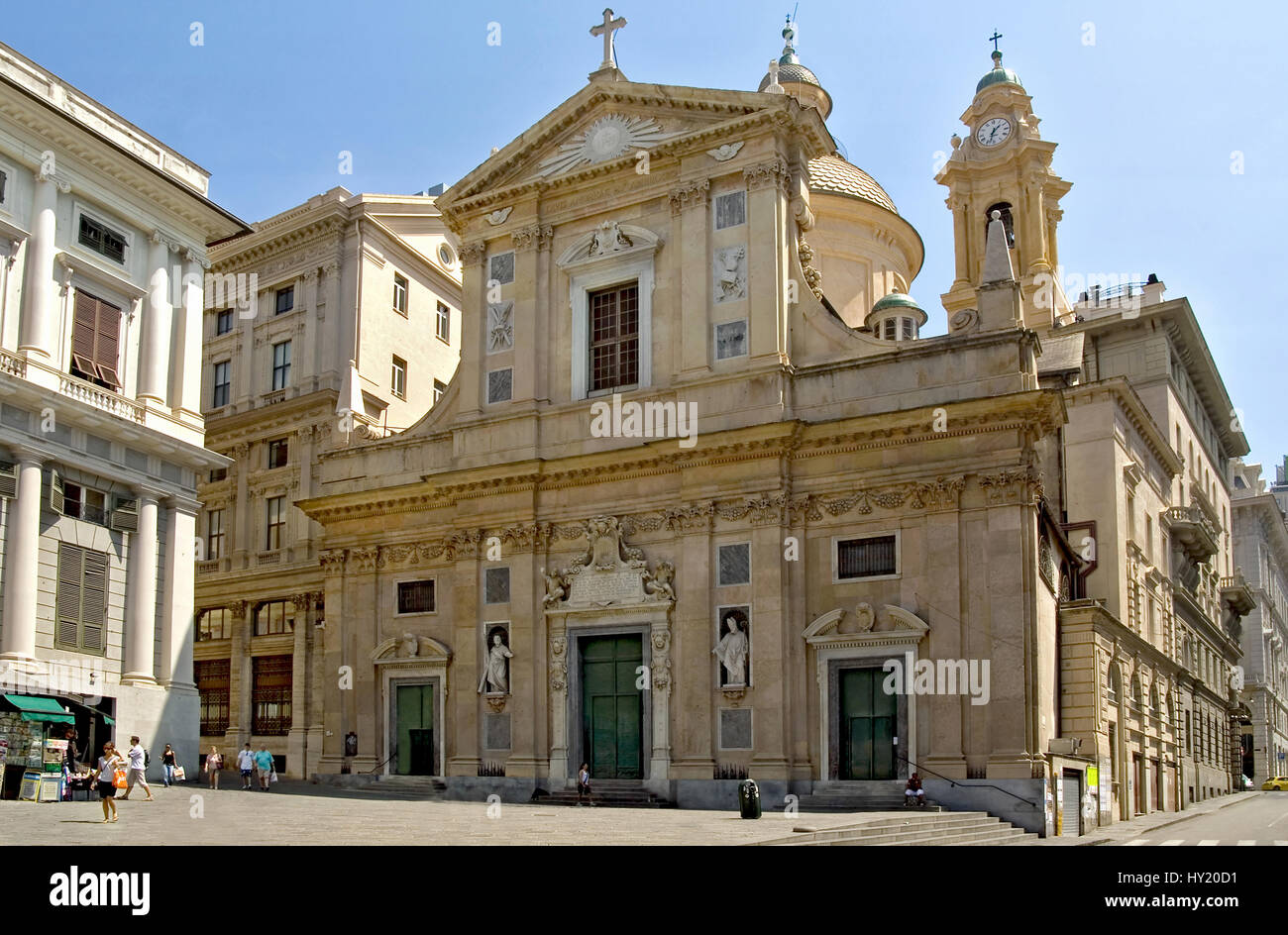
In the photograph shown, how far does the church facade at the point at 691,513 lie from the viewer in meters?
29.4

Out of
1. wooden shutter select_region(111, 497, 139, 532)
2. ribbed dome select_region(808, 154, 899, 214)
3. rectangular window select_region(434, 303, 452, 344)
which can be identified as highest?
ribbed dome select_region(808, 154, 899, 214)

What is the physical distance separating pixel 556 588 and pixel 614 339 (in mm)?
7122

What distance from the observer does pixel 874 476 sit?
30797 mm

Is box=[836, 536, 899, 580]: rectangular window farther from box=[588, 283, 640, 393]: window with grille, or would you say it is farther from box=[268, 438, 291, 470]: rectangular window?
box=[268, 438, 291, 470]: rectangular window

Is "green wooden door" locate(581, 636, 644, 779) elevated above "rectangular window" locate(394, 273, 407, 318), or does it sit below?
below

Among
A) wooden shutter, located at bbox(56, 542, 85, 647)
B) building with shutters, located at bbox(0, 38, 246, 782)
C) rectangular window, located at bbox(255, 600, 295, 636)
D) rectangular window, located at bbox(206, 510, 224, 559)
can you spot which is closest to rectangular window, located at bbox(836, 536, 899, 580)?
building with shutters, located at bbox(0, 38, 246, 782)

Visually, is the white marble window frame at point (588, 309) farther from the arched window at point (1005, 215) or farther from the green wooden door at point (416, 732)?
the arched window at point (1005, 215)

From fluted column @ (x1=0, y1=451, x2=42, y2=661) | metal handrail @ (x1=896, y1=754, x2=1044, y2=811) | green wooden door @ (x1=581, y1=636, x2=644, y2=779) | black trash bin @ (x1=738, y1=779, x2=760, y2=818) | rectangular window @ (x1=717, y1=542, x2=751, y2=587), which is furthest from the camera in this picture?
green wooden door @ (x1=581, y1=636, x2=644, y2=779)

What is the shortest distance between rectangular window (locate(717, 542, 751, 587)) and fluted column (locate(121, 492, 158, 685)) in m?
14.3

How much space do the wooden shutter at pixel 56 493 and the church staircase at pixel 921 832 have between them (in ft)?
63.8

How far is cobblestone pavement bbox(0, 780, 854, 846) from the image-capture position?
18000 mm

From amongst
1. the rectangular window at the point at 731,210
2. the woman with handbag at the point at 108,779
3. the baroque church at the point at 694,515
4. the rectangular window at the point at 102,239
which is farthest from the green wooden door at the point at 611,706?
the rectangular window at the point at 102,239

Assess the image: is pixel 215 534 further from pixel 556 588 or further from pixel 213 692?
pixel 556 588
